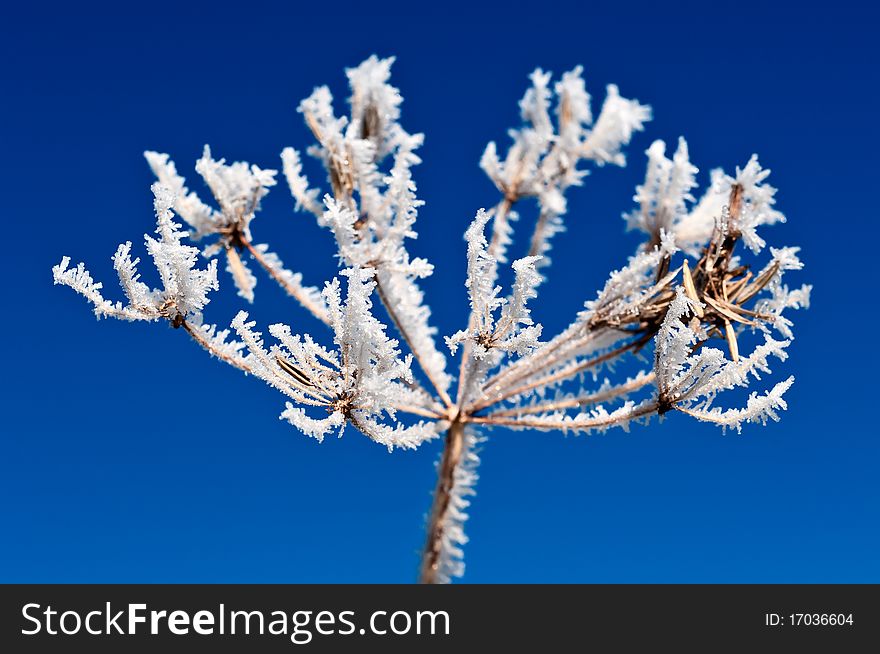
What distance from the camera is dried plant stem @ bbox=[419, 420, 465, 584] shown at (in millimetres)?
7812

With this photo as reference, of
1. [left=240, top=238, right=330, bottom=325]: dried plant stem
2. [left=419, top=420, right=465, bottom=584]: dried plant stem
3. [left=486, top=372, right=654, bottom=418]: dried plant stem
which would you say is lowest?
[left=419, top=420, right=465, bottom=584]: dried plant stem

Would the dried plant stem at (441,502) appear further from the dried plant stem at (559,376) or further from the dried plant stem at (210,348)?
the dried plant stem at (210,348)

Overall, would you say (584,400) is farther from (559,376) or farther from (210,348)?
(210,348)

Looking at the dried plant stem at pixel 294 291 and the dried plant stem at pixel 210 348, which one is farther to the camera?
the dried plant stem at pixel 294 291

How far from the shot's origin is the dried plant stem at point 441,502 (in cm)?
781

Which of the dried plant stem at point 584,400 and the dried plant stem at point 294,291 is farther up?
the dried plant stem at point 294,291

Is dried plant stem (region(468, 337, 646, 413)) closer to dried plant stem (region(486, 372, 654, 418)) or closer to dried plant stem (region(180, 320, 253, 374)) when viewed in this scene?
dried plant stem (region(486, 372, 654, 418))

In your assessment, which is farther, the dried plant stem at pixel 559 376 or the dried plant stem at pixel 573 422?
the dried plant stem at pixel 559 376

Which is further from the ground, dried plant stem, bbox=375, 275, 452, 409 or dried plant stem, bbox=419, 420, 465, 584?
dried plant stem, bbox=375, 275, 452, 409

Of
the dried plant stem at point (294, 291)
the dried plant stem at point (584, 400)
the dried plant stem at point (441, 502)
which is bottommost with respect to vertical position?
the dried plant stem at point (441, 502)

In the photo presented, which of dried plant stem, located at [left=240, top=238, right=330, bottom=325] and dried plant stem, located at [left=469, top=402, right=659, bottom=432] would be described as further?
dried plant stem, located at [left=240, top=238, right=330, bottom=325]

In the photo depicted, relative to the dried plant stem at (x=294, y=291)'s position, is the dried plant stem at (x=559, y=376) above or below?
below

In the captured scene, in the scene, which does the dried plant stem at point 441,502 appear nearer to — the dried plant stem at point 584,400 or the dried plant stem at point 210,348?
the dried plant stem at point 584,400

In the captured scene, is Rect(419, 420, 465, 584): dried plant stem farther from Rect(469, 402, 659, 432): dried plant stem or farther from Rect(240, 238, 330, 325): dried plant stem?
Rect(240, 238, 330, 325): dried plant stem
